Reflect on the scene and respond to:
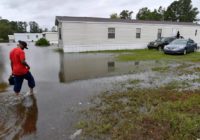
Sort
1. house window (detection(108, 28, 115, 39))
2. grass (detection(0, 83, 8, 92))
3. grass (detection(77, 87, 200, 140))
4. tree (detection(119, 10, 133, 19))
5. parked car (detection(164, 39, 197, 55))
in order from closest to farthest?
grass (detection(77, 87, 200, 140))
grass (detection(0, 83, 8, 92))
parked car (detection(164, 39, 197, 55))
house window (detection(108, 28, 115, 39))
tree (detection(119, 10, 133, 19))

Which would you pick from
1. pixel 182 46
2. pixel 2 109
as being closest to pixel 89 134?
pixel 2 109

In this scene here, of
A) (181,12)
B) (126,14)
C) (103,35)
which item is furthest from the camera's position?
(126,14)

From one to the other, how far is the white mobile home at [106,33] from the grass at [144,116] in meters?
15.9

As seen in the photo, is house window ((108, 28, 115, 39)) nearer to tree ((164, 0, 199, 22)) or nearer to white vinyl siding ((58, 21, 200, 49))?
white vinyl siding ((58, 21, 200, 49))

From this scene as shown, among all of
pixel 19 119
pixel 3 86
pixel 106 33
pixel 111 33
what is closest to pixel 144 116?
pixel 19 119

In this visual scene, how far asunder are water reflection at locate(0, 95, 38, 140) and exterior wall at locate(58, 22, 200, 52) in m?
15.9

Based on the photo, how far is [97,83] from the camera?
8469 millimetres

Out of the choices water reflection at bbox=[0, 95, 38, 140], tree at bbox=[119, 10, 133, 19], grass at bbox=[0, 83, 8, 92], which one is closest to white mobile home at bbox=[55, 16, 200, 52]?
grass at bbox=[0, 83, 8, 92]

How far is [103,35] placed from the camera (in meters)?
23.2

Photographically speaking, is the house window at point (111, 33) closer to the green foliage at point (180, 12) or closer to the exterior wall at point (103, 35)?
the exterior wall at point (103, 35)

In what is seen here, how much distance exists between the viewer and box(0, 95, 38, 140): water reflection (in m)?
4.24

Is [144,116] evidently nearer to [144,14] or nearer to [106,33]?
[106,33]

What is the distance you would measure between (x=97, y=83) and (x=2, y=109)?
3932mm

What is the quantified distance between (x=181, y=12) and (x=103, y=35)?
46326mm
